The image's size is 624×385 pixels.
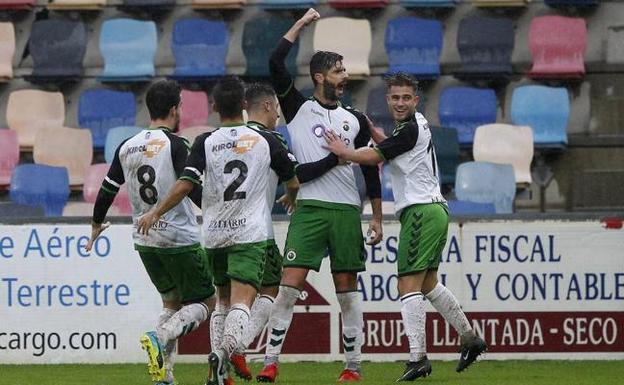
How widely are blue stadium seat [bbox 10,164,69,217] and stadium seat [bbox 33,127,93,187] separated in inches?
10.4

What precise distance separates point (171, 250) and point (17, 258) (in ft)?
11.3

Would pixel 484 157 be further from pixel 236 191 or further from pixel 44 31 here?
pixel 236 191

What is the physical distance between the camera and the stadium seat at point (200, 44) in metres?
15.7

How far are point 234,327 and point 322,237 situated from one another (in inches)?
61.2

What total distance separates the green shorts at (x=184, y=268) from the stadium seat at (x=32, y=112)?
25.1 ft

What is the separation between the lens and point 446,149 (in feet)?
46.4

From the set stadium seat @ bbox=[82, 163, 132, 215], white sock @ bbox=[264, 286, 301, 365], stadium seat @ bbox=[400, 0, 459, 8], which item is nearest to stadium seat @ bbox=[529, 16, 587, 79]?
stadium seat @ bbox=[400, 0, 459, 8]

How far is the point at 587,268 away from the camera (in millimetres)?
11086

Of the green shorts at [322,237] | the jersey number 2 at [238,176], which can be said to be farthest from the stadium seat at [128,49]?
the jersey number 2 at [238,176]

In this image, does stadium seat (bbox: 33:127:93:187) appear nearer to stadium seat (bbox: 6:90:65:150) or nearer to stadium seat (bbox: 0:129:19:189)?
stadium seat (bbox: 0:129:19:189)

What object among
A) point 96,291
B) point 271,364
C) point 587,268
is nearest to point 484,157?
point 587,268

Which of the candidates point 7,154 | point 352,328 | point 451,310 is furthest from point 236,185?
point 7,154

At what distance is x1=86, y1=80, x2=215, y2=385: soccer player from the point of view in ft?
26.6

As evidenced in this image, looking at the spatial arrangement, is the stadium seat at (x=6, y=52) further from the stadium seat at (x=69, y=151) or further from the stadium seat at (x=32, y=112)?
the stadium seat at (x=69, y=151)
